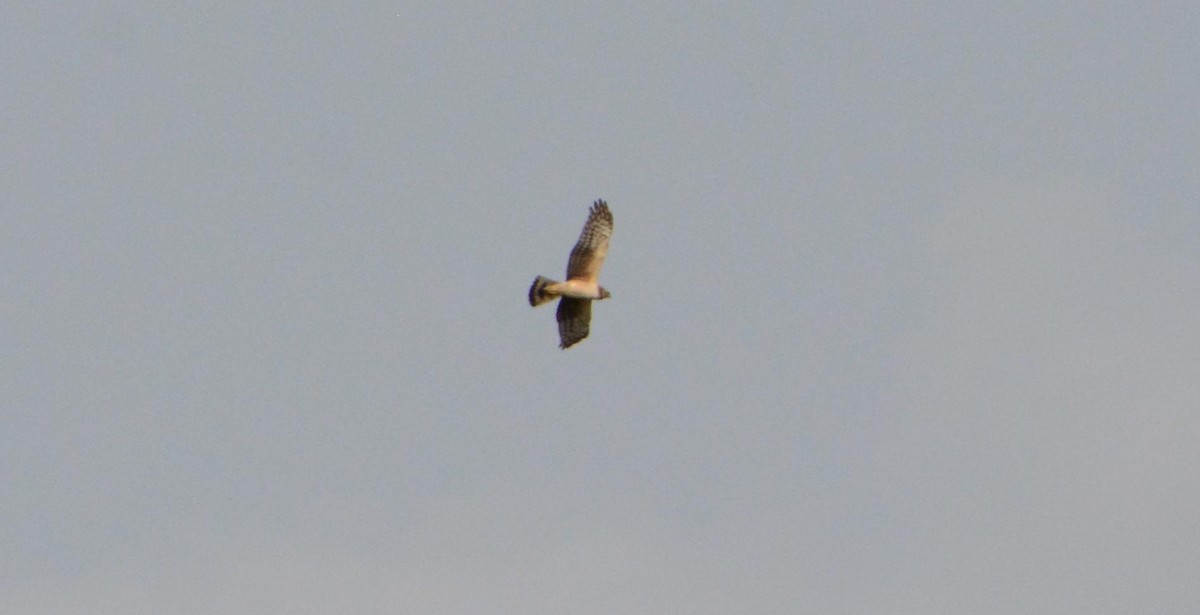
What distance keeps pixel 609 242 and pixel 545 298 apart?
6.59ft

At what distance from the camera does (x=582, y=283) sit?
71875 mm

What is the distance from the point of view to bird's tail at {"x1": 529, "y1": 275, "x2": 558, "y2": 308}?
2810 inches

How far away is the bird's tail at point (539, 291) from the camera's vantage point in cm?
7138

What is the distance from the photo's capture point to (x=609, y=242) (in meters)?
72.1

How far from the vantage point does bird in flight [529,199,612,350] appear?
71500 millimetres

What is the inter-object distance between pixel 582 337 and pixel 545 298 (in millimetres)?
1798

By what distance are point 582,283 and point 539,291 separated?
1.11 m

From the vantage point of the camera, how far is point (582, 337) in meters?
72.9

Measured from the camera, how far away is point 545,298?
71.6m

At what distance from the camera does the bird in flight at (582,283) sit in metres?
71.5

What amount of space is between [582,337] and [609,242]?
241cm

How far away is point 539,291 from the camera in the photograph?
7138 cm
